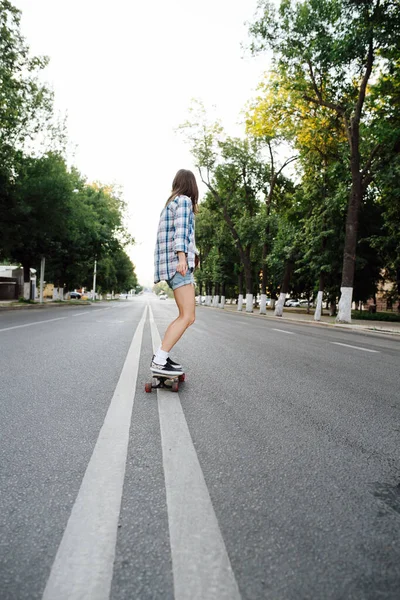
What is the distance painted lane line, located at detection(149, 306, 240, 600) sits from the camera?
127 centimetres

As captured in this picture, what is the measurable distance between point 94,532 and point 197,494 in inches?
18.7

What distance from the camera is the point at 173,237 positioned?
434 cm

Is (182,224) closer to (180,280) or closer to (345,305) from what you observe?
(180,280)

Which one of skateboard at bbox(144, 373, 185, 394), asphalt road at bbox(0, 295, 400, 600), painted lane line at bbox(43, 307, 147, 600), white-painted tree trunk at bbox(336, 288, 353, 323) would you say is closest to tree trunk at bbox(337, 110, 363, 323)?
white-painted tree trunk at bbox(336, 288, 353, 323)

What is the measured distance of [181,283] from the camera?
4.26 meters

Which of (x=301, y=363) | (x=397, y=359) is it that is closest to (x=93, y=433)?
(x=301, y=363)

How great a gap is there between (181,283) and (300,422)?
5.64 ft

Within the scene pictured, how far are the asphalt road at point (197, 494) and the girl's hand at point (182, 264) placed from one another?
108cm

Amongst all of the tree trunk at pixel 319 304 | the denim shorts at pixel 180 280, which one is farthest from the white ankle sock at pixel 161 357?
the tree trunk at pixel 319 304

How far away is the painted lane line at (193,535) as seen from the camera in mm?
1271

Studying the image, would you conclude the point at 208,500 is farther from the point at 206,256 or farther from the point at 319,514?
the point at 206,256

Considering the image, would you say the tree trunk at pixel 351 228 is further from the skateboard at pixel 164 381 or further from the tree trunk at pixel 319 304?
the skateboard at pixel 164 381

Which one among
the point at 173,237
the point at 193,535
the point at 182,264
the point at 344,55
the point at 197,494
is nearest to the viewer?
the point at 193,535

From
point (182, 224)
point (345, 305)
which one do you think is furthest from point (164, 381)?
point (345, 305)
